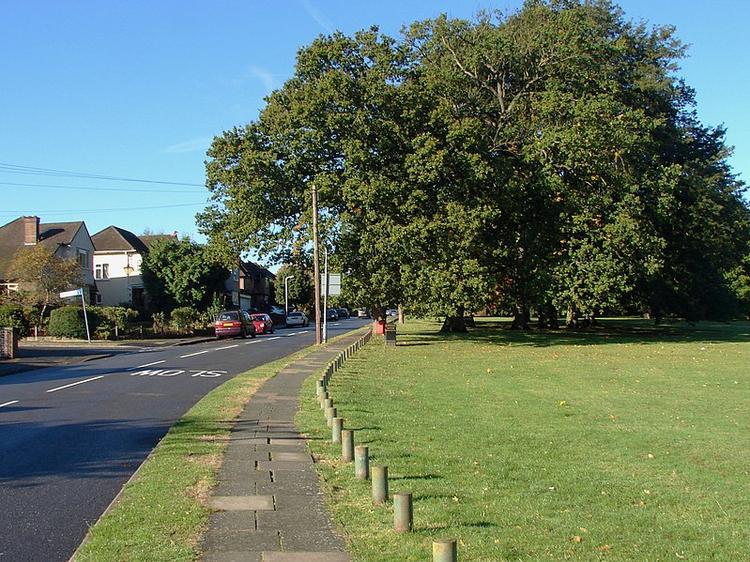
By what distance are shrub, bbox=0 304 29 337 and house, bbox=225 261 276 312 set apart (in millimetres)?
38599

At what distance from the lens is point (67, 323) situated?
132 feet

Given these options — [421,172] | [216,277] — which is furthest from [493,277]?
[216,277]

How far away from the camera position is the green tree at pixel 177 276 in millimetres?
60250

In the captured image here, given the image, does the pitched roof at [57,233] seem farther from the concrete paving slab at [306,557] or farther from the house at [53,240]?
the concrete paving slab at [306,557]

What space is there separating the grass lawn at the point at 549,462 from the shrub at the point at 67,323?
24.9 meters

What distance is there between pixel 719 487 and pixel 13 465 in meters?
7.85

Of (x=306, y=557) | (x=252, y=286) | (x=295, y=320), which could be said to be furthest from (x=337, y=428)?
(x=252, y=286)

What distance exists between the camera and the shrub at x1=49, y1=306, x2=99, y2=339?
40.1 m

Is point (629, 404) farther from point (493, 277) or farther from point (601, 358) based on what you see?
point (493, 277)

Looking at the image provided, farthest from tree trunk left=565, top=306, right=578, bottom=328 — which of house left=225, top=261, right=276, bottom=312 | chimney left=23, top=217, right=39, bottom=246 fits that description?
house left=225, top=261, right=276, bottom=312

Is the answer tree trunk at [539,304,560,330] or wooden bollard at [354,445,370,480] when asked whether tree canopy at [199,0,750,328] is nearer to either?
tree trunk at [539,304,560,330]

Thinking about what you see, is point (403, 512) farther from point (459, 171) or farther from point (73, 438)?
point (459, 171)

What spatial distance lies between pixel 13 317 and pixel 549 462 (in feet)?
120

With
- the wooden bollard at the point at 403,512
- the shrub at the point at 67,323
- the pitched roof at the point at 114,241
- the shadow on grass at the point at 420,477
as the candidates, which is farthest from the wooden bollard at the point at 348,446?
the pitched roof at the point at 114,241
